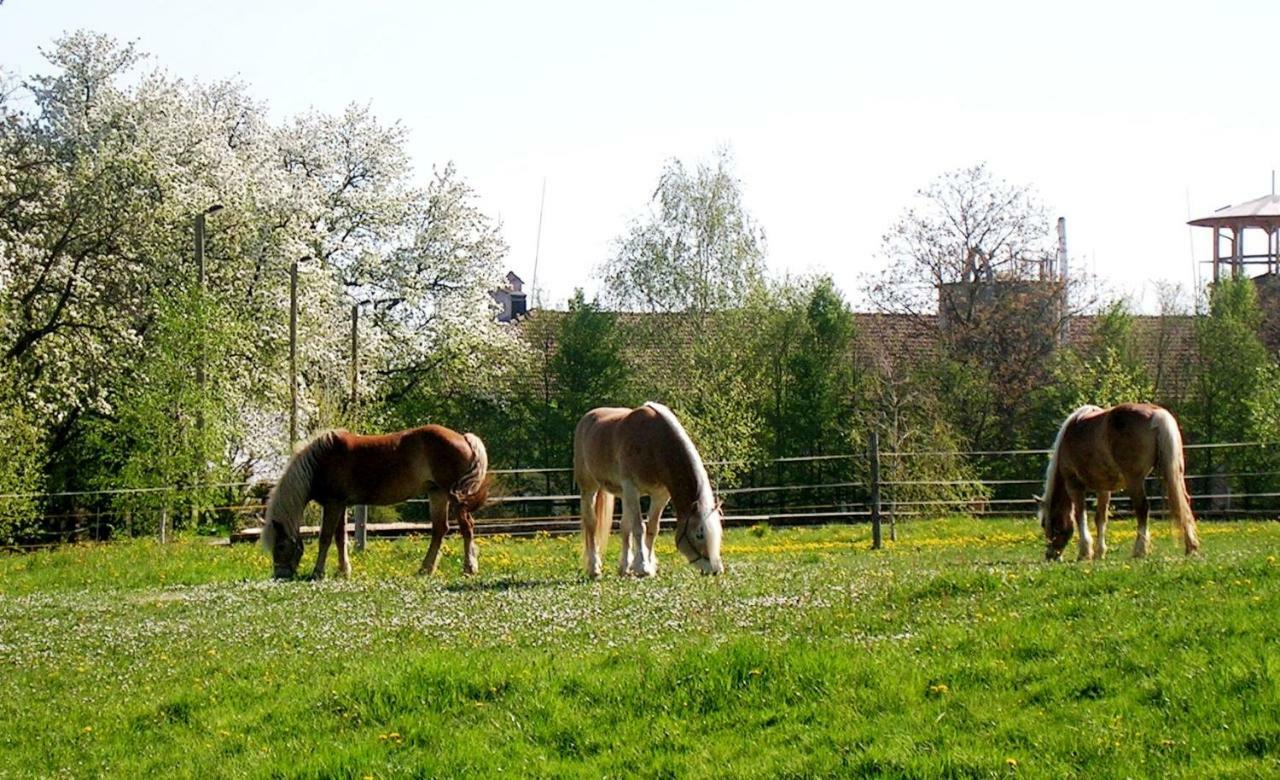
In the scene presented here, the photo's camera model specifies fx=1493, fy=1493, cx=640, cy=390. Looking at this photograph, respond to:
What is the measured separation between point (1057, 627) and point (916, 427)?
29060 mm

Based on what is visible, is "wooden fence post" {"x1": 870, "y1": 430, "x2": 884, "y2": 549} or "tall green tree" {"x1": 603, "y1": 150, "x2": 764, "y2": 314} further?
"tall green tree" {"x1": 603, "y1": 150, "x2": 764, "y2": 314}

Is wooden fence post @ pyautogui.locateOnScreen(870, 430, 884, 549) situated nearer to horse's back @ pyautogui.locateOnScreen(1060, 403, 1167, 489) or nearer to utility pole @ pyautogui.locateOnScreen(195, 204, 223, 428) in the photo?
horse's back @ pyautogui.locateOnScreen(1060, 403, 1167, 489)

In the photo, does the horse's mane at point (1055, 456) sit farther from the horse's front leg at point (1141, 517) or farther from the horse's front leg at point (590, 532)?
the horse's front leg at point (590, 532)

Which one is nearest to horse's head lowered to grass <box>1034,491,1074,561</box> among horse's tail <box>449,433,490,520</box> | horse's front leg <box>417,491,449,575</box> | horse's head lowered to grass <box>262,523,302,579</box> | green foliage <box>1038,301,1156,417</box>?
horse's tail <box>449,433,490,520</box>

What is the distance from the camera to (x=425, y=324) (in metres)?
48.2

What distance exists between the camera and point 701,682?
9203 millimetres

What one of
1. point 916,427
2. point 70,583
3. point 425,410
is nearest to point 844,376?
point 916,427

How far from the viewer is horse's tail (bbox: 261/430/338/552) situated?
1906 centimetres

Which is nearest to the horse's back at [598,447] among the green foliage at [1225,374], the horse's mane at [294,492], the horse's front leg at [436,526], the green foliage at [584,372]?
the horse's front leg at [436,526]

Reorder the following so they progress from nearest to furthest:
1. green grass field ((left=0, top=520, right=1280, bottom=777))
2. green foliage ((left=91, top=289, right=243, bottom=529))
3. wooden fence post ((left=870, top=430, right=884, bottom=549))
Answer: green grass field ((left=0, top=520, right=1280, bottom=777))
wooden fence post ((left=870, top=430, right=884, bottom=549))
green foliage ((left=91, top=289, right=243, bottom=529))

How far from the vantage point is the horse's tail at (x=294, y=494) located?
1906 centimetres

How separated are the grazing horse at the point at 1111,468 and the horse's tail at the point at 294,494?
919 centimetres

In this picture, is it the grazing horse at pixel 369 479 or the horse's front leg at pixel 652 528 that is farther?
the grazing horse at pixel 369 479

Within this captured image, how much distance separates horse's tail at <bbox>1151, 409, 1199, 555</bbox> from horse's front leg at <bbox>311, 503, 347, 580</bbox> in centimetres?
1004
